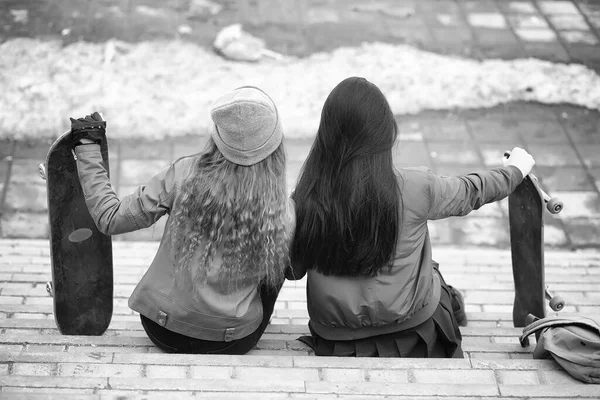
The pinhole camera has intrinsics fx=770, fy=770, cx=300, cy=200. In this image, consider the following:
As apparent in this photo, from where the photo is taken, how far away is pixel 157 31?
25.7ft

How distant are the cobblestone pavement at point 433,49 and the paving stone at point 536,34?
0.04ft

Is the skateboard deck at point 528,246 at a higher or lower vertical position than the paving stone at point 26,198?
higher

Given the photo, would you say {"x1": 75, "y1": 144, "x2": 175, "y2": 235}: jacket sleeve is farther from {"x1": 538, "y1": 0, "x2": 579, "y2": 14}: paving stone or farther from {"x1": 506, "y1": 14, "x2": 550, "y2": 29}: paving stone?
{"x1": 538, "y1": 0, "x2": 579, "y2": 14}: paving stone

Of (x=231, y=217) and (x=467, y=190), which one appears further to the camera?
(x=467, y=190)

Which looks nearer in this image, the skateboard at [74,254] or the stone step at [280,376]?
the stone step at [280,376]

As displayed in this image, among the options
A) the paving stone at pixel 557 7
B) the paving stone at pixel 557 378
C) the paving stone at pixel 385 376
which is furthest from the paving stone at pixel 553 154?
the paving stone at pixel 385 376

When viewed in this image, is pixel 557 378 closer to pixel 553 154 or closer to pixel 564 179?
pixel 564 179

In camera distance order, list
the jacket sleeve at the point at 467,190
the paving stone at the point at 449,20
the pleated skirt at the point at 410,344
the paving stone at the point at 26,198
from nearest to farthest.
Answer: the jacket sleeve at the point at 467,190 < the pleated skirt at the point at 410,344 < the paving stone at the point at 26,198 < the paving stone at the point at 449,20

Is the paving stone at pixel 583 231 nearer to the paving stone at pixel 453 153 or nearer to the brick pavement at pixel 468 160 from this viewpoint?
the brick pavement at pixel 468 160

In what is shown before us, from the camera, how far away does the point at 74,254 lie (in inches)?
134

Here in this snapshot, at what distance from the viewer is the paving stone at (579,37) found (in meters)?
8.14

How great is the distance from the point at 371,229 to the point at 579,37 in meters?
6.21

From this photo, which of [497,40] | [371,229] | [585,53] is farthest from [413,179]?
[585,53]

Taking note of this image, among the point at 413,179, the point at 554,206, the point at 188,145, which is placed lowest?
the point at 188,145
